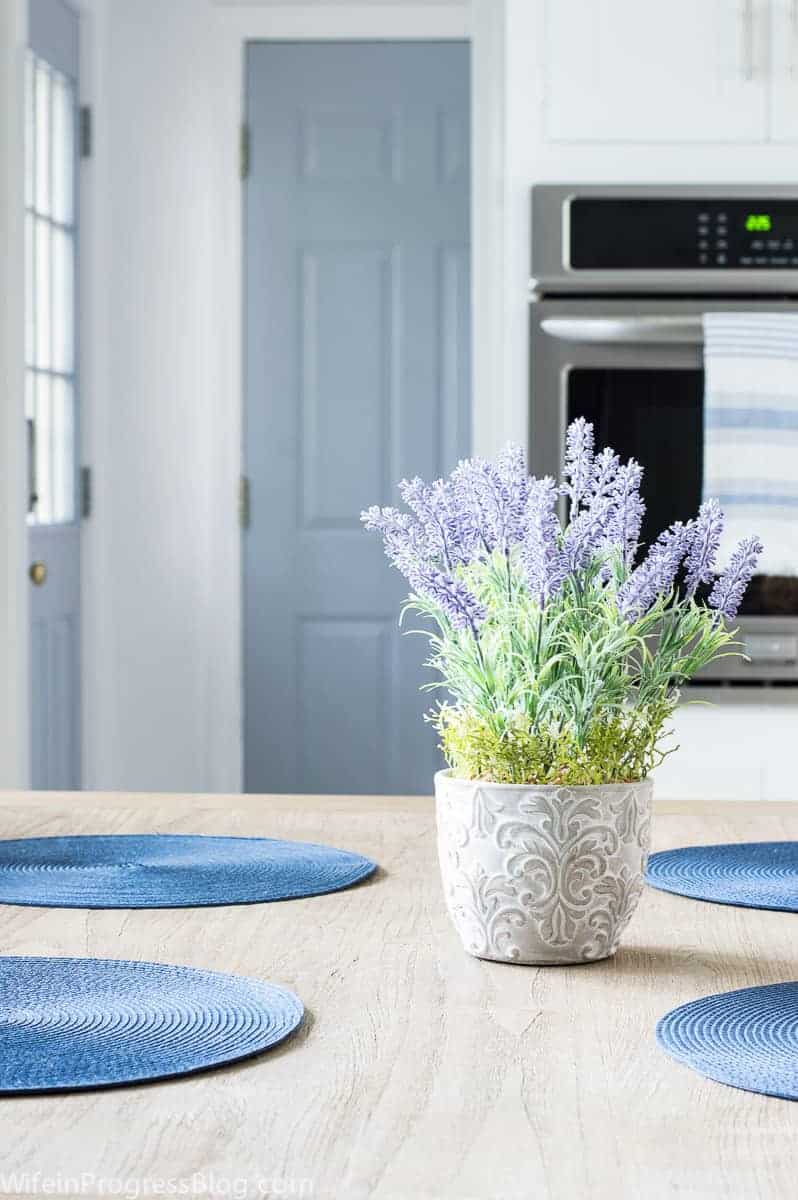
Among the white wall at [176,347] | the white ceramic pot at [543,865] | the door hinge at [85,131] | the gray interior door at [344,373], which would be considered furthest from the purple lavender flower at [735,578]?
the gray interior door at [344,373]

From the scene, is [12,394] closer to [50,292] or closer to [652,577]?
[50,292]

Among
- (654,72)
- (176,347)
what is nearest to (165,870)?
(654,72)

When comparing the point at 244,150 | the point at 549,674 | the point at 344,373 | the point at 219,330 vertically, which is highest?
the point at 244,150

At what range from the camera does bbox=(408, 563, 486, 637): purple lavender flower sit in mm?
800

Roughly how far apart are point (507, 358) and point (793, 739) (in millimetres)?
763

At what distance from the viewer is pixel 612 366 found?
251cm

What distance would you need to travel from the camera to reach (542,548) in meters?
0.78

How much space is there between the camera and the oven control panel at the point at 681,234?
2.53 meters

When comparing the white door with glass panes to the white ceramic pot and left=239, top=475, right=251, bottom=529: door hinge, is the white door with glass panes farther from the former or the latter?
the white ceramic pot

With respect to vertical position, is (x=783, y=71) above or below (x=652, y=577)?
above

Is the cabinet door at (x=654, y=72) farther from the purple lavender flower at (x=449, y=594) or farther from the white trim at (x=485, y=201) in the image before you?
the purple lavender flower at (x=449, y=594)

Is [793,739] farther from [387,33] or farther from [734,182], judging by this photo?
[387,33]

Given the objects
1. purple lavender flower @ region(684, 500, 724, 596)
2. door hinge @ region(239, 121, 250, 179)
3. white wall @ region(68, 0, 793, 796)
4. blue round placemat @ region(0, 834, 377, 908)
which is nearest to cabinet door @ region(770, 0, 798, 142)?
white wall @ region(68, 0, 793, 796)

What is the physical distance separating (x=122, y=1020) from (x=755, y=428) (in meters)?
1.96
